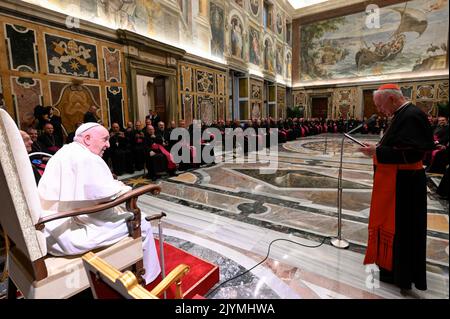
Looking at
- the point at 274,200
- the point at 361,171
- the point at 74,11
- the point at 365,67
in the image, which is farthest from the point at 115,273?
the point at 365,67

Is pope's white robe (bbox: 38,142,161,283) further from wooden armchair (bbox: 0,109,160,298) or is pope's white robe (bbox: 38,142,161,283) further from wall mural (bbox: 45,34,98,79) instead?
wall mural (bbox: 45,34,98,79)

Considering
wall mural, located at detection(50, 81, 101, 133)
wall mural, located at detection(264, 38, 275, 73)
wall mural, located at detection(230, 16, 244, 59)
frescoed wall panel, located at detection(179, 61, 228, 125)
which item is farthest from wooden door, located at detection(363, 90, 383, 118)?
wall mural, located at detection(50, 81, 101, 133)

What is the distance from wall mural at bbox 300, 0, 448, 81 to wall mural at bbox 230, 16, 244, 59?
930 cm

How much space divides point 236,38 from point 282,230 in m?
12.0

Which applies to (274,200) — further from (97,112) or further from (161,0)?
(161,0)

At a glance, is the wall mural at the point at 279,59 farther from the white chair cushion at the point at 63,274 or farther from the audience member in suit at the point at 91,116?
the white chair cushion at the point at 63,274

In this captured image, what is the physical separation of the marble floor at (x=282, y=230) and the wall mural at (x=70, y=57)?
307 cm

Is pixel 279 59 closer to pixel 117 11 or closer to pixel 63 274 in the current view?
pixel 117 11

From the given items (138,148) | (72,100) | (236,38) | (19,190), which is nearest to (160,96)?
(72,100)

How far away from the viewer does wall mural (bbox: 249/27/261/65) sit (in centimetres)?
1408

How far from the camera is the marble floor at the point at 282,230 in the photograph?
1.94m

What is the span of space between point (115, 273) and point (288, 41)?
22.1m

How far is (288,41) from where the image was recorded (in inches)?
779

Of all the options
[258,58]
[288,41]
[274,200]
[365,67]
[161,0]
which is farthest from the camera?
[288,41]
